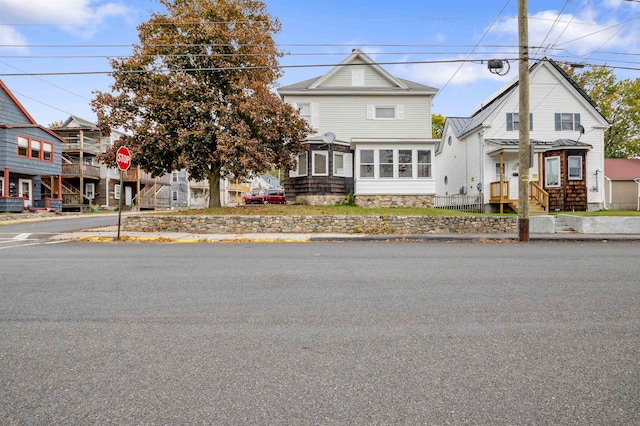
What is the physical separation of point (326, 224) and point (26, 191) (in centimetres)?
2836

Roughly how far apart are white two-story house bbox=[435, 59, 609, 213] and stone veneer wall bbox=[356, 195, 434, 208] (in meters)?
4.80

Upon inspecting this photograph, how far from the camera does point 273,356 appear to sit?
146 inches

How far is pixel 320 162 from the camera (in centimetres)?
2539

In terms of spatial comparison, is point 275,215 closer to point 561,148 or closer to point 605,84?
point 561,148

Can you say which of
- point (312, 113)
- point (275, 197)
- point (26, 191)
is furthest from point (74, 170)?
point (312, 113)

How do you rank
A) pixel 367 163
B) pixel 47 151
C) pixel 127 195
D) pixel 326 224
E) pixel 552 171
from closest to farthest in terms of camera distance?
pixel 326 224 < pixel 367 163 < pixel 552 171 < pixel 47 151 < pixel 127 195

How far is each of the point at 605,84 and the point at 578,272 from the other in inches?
1627

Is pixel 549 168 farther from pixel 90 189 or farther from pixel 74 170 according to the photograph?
pixel 90 189

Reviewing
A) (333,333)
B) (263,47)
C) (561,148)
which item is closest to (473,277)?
(333,333)

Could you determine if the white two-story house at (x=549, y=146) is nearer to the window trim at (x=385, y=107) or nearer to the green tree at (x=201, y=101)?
the window trim at (x=385, y=107)

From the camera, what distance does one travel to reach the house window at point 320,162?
25.3 metres

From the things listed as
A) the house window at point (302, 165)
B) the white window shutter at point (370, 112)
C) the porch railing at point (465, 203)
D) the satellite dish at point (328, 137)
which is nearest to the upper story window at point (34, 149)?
the house window at point (302, 165)

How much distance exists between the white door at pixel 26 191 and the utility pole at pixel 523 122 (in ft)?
111

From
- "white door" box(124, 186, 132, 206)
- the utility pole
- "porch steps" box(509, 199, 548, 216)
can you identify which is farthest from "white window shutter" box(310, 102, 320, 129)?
"white door" box(124, 186, 132, 206)
